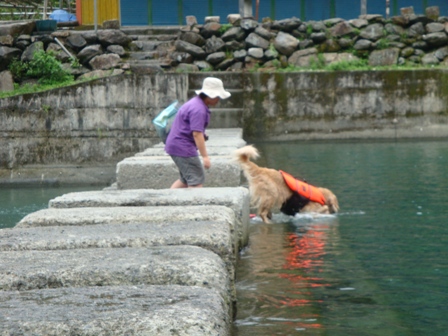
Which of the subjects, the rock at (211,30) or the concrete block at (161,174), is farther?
the rock at (211,30)

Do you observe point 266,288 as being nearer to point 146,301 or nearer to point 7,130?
point 146,301

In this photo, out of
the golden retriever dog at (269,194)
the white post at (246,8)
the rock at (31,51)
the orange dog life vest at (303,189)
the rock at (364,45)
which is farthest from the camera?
the white post at (246,8)

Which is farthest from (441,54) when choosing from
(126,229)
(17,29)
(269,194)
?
(126,229)

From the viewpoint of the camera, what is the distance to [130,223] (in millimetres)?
5801

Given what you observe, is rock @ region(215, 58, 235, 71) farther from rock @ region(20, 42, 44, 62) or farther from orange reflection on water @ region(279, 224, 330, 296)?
orange reflection on water @ region(279, 224, 330, 296)

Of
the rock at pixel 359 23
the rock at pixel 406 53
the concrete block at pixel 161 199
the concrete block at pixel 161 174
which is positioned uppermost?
the rock at pixel 359 23

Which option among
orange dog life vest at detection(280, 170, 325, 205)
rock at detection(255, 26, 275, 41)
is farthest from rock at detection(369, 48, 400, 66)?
orange dog life vest at detection(280, 170, 325, 205)

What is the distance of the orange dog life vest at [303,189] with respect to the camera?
402 inches

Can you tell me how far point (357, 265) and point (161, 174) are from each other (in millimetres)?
3335

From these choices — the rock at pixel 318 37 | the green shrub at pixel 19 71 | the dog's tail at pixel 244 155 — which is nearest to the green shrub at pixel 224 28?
the rock at pixel 318 37

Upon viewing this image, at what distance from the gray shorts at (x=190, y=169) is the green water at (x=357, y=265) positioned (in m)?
0.93

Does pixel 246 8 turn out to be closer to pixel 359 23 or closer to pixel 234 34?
pixel 234 34

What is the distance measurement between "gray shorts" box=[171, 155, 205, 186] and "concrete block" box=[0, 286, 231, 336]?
17.4 feet

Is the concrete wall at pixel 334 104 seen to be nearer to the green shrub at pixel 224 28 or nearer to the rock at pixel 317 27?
the green shrub at pixel 224 28
